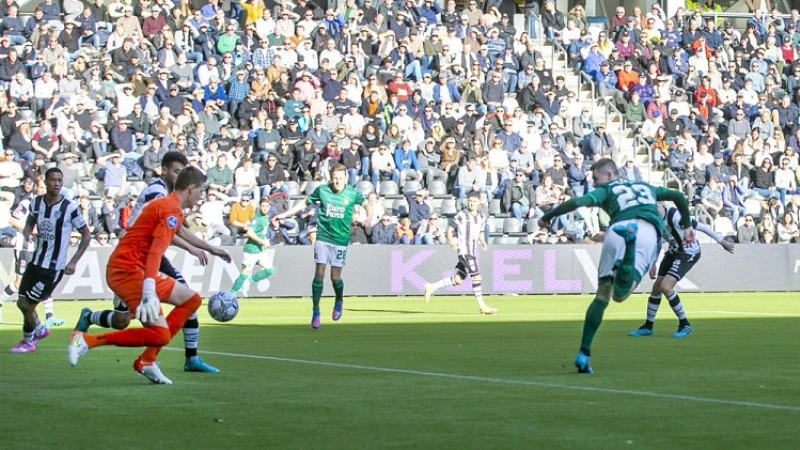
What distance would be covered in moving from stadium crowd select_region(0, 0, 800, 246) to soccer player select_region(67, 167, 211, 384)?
1786 cm

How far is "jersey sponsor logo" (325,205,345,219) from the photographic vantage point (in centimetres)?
2053

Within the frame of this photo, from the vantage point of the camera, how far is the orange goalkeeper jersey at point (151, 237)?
10.6 meters

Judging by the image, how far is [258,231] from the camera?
27719mm

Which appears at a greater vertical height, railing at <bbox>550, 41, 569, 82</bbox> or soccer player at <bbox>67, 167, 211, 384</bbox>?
railing at <bbox>550, 41, 569, 82</bbox>

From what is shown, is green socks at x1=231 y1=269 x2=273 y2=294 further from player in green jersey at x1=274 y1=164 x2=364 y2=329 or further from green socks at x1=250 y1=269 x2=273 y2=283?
player in green jersey at x1=274 y1=164 x2=364 y2=329

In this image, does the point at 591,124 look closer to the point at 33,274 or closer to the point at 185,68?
the point at 185,68

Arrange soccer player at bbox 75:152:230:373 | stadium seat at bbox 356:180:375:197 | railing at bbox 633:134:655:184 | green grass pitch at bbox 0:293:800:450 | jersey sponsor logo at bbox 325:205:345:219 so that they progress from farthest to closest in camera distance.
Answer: railing at bbox 633:134:655:184 → stadium seat at bbox 356:180:375:197 → jersey sponsor logo at bbox 325:205:345:219 → soccer player at bbox 75:152:230:373 → green grass pitch at bbox 0:293:800:450

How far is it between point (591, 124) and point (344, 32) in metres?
7.10

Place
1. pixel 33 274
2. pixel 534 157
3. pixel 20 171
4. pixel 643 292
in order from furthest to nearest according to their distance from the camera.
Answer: pixel 534 157 < pixel 643 292 < pixel 20 171 < pixel 33 274

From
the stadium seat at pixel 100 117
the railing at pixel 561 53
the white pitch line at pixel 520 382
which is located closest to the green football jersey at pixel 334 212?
the white pitch line at pixel 520 382

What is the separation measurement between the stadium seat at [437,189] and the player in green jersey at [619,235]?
20.0 m

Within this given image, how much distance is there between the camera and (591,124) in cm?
3747

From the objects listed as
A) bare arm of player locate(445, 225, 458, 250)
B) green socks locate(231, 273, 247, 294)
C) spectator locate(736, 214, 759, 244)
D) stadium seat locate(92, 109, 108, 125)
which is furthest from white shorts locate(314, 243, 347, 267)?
spectator locate(736, 214, 759, 244)

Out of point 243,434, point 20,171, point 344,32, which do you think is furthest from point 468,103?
point 243,434
